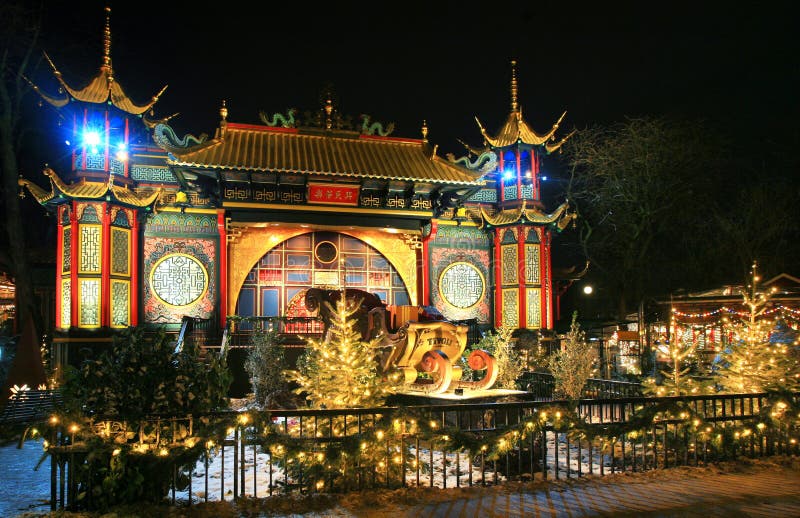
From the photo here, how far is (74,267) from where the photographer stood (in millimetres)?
16094

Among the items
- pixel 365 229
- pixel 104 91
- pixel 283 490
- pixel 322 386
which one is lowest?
pixel 283 490

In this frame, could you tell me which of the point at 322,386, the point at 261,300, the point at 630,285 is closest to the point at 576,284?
the point at 630,285

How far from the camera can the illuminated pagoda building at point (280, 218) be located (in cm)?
1669

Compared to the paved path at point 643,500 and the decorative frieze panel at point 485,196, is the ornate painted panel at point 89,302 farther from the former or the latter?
the paved path at point 643,500

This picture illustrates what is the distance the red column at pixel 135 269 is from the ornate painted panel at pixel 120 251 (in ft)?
0.42

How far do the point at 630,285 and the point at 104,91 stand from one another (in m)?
23.5

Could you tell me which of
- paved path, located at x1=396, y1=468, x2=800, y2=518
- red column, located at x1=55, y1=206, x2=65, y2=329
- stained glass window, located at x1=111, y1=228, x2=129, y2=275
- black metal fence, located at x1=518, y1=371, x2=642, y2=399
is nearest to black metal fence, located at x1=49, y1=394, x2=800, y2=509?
paved path, located at x1=396, y1=468, x2=800, y2=518

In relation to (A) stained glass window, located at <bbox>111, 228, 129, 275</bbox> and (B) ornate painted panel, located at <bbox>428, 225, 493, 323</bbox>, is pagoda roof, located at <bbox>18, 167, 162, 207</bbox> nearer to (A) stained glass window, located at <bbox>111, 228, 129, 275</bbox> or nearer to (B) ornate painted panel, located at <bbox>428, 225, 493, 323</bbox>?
(A) stained glass window, located at <bbox>111, 228, 129, 275</bbox>

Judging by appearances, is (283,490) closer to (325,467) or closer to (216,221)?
(325,467)

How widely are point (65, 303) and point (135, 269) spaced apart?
1.88m

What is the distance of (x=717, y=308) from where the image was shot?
72.0 feet

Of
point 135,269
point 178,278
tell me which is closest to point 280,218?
point 178,278

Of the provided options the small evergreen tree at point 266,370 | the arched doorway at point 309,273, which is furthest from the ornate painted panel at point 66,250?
the small evergreen tree at point 266,370

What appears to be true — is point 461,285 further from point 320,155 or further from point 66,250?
point 66,250
